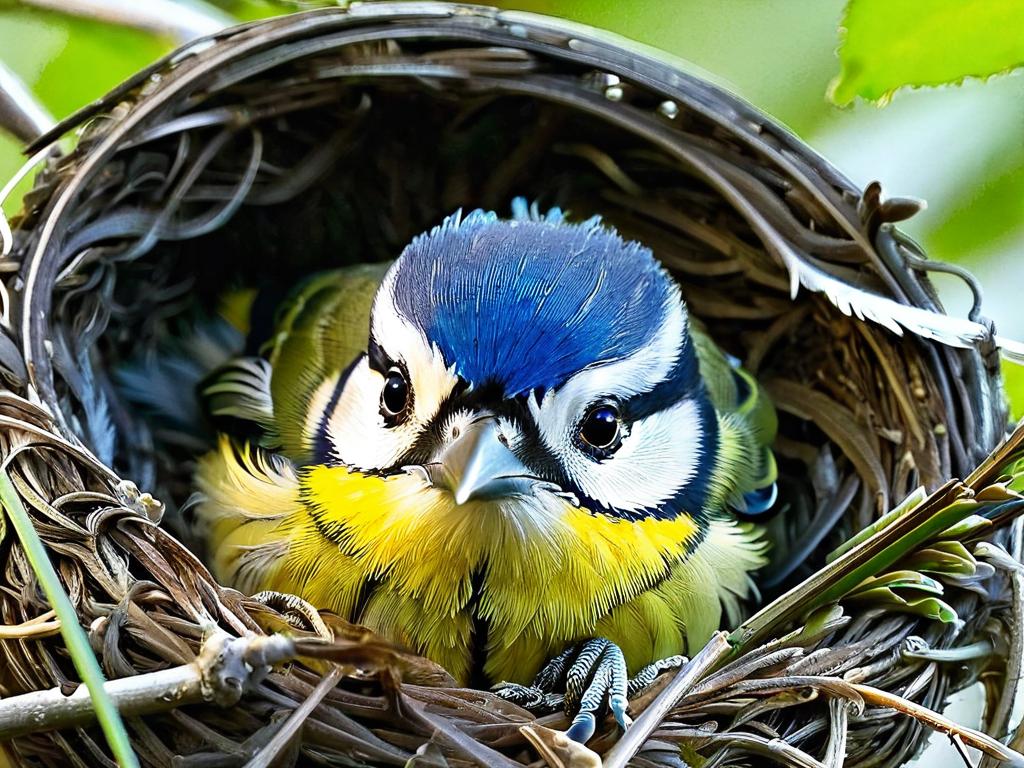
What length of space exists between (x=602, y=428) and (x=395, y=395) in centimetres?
24

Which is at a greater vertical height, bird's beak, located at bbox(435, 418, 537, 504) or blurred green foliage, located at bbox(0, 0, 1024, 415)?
blurred green foliage, located at bbox(0, 0, 1024, 415)

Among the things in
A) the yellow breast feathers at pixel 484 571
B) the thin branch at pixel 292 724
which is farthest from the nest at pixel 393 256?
the yellow breast feathers at pixel 484 571

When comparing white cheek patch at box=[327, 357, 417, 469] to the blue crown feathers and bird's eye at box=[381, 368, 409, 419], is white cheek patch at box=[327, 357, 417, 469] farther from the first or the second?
the blue crown feathers

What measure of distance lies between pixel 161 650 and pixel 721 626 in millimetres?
786

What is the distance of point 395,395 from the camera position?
119cm

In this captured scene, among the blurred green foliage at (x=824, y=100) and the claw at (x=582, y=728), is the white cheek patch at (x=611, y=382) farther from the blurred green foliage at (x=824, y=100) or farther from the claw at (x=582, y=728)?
the blurred green foliage at (x=824, y=100)

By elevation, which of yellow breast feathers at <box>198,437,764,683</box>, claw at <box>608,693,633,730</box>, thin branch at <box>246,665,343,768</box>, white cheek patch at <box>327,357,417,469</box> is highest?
white cheek patch at <box>327,357,417,469</box>

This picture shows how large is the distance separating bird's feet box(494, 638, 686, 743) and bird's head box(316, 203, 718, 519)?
172 millimetres

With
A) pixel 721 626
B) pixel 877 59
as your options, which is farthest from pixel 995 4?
pixel 721 626

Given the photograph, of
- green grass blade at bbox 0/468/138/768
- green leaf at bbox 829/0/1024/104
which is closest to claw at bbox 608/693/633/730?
green grass blade at bbox 0/468/138/768

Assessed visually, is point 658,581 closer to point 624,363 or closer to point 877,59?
point 624,363

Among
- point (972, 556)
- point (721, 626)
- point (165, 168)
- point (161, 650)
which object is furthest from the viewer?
point (165, 168)

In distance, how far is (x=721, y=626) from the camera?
1.41 m

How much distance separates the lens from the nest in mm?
948
